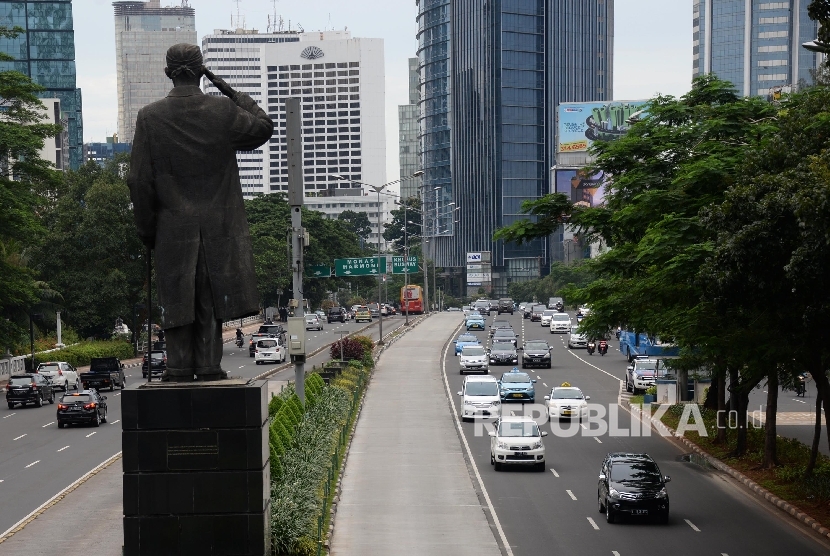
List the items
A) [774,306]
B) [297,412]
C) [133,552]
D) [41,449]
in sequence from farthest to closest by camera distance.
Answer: [41,449], [297,412], [774,306], [133,552]

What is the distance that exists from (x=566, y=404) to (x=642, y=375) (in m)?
10.1

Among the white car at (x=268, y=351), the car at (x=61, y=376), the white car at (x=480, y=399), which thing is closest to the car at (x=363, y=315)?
the white car at (x=268, y=351)

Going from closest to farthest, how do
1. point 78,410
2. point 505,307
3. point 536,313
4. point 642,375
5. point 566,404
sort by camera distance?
point 566,404 → point 78,410 → point 642,375 → point 536,313 → point 505,307

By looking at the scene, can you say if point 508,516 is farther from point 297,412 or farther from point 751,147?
point 751,147

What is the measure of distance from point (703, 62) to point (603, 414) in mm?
148786

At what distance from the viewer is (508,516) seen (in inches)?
1026

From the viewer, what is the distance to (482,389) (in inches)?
1722

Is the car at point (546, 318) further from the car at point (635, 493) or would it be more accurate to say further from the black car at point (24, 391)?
the car at point (635, 493)

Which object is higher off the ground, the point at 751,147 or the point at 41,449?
the point at 751,147

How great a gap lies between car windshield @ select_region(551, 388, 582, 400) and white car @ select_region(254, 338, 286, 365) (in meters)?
28.6

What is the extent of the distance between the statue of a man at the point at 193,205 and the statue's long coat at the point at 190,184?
1 centimetres

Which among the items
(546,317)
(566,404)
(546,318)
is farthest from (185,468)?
(546,317)

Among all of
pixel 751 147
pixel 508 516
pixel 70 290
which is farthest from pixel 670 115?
pixel 70 290

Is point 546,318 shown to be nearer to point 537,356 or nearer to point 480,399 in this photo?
point 537,356
